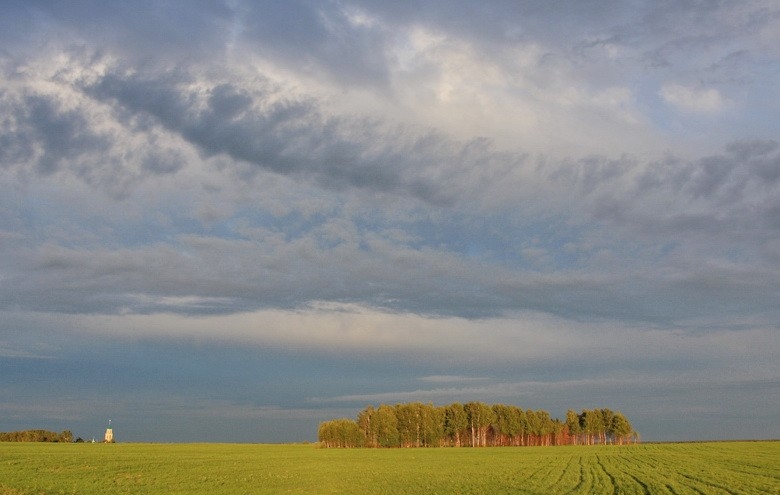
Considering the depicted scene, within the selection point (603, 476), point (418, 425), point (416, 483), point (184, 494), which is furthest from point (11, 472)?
point (418, 425)

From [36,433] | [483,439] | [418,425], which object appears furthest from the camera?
[483,439]

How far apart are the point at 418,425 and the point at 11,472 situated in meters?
138

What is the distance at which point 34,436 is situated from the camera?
165 meters

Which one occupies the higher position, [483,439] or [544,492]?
[544,492]

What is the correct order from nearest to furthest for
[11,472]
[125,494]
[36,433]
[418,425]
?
[125,494], [11,472], [36,433], [418,425]

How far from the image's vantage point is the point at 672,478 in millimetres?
45469

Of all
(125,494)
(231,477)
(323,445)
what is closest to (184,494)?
(125,494)

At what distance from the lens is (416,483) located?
44.4 metres

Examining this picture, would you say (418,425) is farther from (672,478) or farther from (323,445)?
(672,478)

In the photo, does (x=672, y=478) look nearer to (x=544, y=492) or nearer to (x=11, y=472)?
(x=544, y=492)

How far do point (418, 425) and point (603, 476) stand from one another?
133 meters

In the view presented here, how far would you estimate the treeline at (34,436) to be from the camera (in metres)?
163

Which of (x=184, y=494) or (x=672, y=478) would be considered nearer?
(x=184, y=494)

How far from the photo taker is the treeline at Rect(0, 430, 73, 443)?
16275 centimetres
